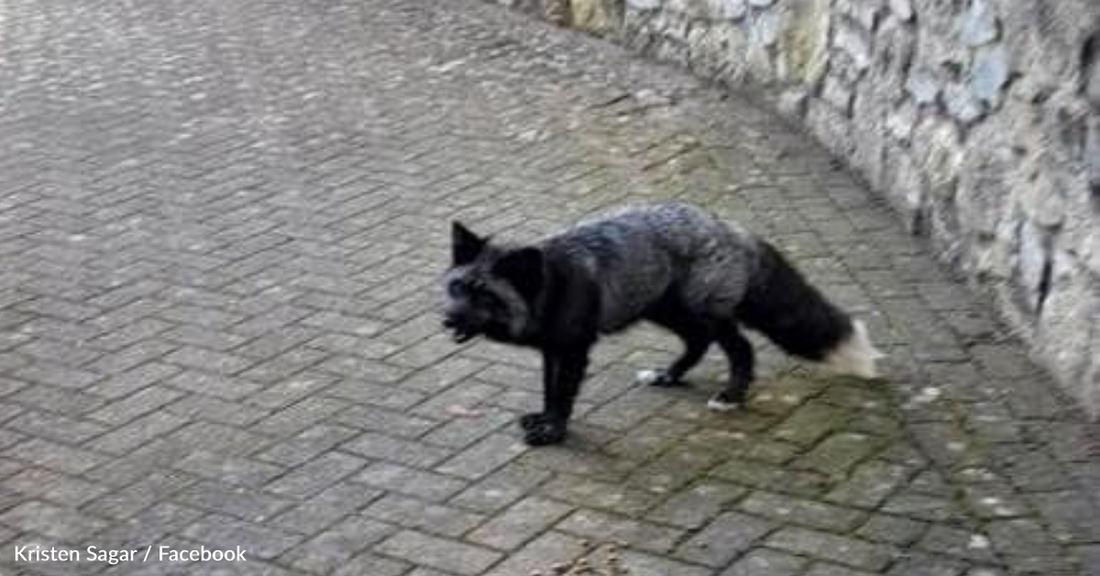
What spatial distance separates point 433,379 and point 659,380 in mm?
809

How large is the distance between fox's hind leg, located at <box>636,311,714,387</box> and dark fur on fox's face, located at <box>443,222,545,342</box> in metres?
0.65

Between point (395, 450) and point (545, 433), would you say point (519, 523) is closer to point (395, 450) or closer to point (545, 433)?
point (545, 433)

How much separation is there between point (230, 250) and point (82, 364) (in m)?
1.42

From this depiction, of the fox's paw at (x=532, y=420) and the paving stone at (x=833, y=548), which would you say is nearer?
the paving stone at (x=833, y=548)

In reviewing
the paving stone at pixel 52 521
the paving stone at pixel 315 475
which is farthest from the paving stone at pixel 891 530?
the paving stone at pixel 52 521

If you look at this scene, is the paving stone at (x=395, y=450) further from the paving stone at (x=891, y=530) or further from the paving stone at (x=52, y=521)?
the paving stone at (x=891, y=530)

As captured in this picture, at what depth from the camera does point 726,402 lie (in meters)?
5.43

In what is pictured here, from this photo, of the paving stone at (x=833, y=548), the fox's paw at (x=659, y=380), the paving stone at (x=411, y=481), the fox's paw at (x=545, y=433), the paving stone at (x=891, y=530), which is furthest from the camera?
the fox's paw at (x=659, y=380)

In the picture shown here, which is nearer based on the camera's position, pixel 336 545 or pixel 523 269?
pixel 336 545

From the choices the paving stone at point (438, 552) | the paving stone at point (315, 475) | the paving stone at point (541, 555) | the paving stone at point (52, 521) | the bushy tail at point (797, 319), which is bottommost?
the paving stone at point (52, 521)

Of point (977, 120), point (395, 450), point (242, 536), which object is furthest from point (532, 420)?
point (977, 120)

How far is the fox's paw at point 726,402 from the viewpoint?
17.8ft

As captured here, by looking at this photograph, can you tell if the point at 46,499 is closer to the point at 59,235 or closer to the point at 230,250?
the point at 230,250

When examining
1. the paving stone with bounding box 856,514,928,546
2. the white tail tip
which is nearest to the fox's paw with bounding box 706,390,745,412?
the white tail tip
